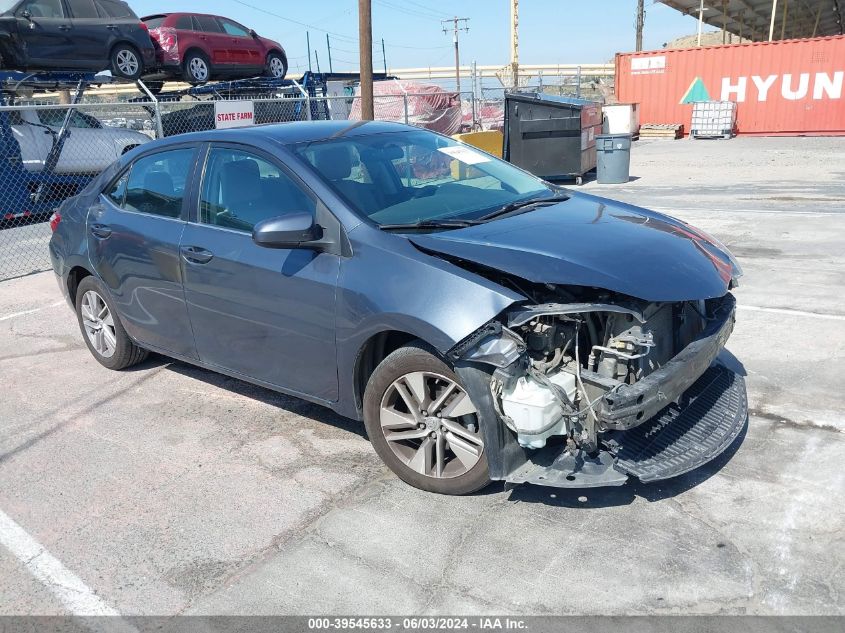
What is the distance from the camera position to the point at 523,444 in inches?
123

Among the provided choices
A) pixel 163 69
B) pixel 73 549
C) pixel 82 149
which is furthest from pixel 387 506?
pixel 163 69

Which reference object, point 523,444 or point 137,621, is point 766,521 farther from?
point 137,621

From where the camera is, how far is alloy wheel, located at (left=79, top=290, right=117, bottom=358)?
5348mm

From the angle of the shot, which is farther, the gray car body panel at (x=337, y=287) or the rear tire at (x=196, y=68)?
the rear tire at (x=196, y=68)

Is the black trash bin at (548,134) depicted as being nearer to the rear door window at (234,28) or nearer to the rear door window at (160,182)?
the rear door window at (234,28)

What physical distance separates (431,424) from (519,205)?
1413 mm

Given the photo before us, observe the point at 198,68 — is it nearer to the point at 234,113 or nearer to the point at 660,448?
the point at 234,113

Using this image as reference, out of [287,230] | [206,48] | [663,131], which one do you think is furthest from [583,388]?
[663,131]

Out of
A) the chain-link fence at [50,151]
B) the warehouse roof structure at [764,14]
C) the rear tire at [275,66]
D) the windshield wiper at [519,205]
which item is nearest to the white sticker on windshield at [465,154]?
the windshield wiper at [519,205]

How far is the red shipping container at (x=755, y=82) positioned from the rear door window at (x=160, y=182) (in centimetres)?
2319

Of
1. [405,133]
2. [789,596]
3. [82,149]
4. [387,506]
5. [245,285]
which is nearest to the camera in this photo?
[789,596]

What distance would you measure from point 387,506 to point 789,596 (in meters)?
1.70

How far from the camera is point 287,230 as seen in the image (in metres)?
3.55

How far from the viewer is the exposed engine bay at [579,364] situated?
3053 millimetres
